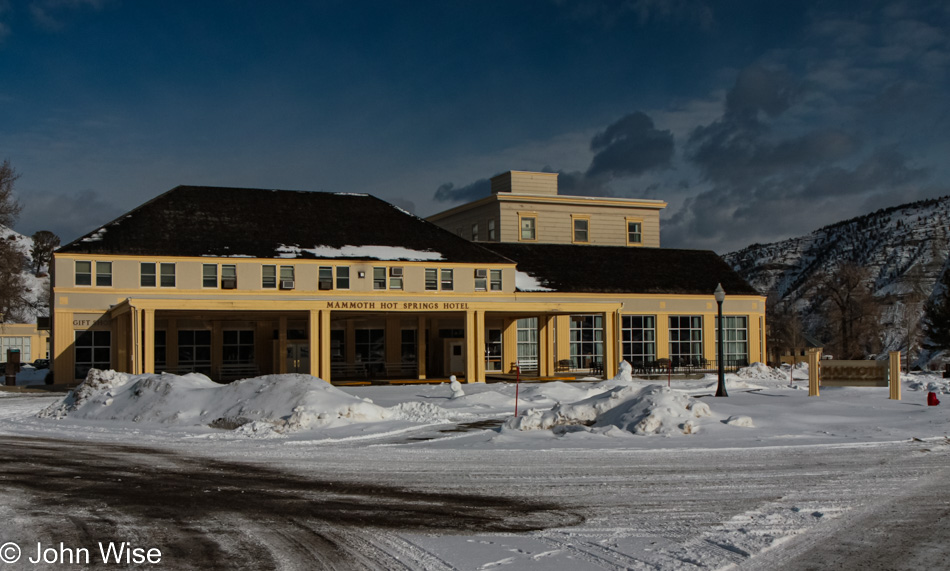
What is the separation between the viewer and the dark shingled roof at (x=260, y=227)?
41000 mm

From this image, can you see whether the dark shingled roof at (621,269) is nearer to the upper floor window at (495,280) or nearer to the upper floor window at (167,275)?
the upper floor window at (495,280)

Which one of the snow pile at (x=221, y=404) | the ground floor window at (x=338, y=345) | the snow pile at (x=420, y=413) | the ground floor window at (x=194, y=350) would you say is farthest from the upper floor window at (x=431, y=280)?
the snow pile at (x=420, y=413)

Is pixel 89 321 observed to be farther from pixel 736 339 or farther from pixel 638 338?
pixel 736 339

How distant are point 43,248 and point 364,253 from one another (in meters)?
135

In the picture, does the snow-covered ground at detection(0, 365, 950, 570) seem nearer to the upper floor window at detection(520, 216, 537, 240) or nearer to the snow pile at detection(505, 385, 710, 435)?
the snow pile at detection(505, 385, 710, 435)

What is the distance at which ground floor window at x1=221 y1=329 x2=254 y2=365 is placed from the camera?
45.3 meters

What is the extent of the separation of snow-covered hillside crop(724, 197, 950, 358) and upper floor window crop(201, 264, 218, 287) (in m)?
129

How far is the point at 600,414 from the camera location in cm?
2119

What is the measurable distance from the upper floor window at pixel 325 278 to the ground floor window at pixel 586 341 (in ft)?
49.0

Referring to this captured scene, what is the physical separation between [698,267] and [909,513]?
45.1m

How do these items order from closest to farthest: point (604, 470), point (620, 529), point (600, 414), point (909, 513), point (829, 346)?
point (620, 529), point (909, 513), point (604, 470), point (600, 414), point (829, 346)

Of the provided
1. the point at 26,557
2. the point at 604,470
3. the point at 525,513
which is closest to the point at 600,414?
the point at 604,470

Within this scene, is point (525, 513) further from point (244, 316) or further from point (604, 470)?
point (244, 316)

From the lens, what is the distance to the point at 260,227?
4400 cm
